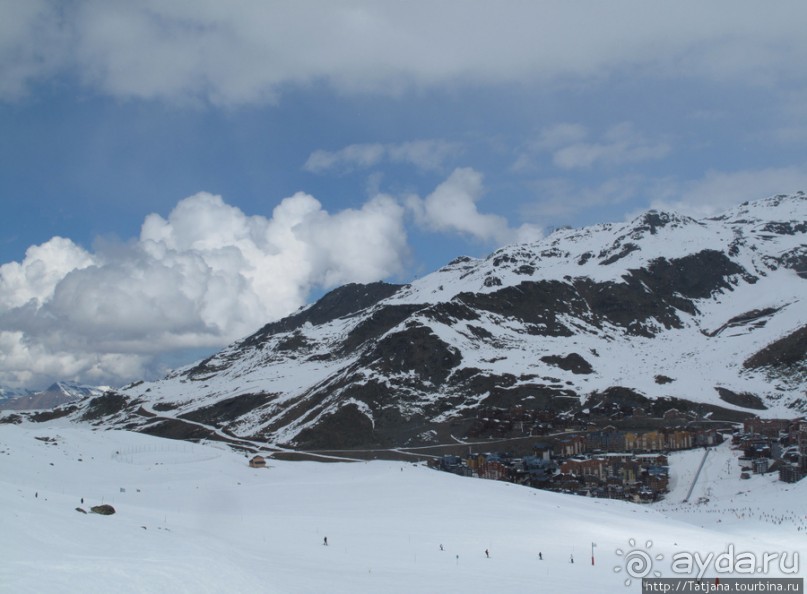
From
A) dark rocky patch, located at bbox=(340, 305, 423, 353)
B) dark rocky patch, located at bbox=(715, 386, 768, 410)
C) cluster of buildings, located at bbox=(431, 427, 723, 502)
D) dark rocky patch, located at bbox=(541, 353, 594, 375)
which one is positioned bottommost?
cluster of buildings, located at bbox=(431, 427, 723, 502)

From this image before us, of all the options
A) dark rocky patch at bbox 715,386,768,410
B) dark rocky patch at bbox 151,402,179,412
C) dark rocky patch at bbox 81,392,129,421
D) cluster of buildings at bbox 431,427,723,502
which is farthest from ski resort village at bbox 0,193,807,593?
dark rocky patch at bbox 151,402,179,412

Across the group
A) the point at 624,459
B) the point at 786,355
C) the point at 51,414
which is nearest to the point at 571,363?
the point at 786,355

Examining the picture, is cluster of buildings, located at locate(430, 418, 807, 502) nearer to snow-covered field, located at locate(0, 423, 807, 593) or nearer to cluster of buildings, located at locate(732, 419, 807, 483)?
cluster of buildings, located at locate(732, 419, 807, 483)

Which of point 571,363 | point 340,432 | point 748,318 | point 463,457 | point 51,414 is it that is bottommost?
point 463,457

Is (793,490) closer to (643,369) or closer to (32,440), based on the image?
(32,440)

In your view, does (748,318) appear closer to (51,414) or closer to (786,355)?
(786,355)

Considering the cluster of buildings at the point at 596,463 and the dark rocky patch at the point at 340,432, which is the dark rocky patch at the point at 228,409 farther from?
the cluster of buildings at the point at 596,463

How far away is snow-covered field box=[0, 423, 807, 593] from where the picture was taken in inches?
627
